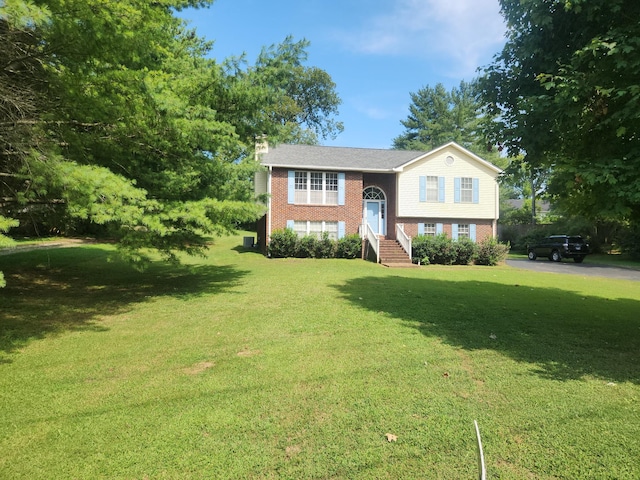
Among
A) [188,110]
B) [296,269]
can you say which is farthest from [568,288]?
[188,110]

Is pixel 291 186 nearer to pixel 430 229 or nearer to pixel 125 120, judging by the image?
pixel 430 229

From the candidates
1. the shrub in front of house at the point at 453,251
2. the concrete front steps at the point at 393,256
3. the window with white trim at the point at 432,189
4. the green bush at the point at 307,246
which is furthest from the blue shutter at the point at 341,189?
the window with white trim at the point at 432,189

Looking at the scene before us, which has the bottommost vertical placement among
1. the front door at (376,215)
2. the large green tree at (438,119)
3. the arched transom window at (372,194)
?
the front door at (376,215)

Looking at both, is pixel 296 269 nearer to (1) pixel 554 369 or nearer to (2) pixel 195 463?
(1) pixel 554 369

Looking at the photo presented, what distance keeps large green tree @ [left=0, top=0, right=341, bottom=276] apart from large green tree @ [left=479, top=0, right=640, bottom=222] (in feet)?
16.7

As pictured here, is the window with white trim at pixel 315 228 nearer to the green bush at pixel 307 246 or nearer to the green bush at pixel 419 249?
the green bush at pixel 307 246

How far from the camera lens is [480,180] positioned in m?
21.2

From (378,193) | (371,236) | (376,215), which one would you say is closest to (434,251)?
(371,236)

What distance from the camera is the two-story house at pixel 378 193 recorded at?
63.1 feet

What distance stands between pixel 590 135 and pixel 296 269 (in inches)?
400

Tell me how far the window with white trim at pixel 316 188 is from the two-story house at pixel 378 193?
0.17 feet

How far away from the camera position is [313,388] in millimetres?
3830

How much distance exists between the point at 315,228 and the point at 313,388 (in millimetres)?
15848

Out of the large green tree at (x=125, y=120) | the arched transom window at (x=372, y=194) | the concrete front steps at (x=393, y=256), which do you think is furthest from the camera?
the arched transom window at (x=372, y=194)
